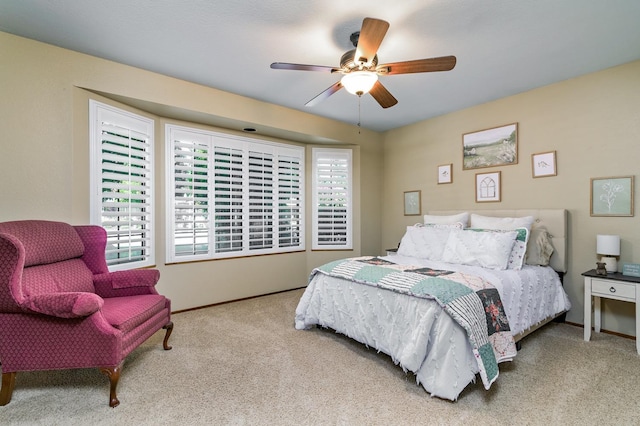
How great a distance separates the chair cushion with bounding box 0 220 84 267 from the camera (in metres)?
2.11

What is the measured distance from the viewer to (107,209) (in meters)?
3.08

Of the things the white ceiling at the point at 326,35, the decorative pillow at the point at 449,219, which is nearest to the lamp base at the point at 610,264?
the decorative pillow at the point at 449,219

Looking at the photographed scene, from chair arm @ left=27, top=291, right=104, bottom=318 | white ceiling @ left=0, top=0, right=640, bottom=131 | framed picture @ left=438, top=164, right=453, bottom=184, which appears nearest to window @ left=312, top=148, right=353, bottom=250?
framed picture @ left=438, top=164, right=453, bottom=184

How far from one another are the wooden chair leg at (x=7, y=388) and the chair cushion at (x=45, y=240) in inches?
28.2

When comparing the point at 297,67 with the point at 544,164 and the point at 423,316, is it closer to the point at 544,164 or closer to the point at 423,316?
the point at 423,316

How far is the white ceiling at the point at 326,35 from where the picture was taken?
216cm

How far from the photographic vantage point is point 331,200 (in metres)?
5.00

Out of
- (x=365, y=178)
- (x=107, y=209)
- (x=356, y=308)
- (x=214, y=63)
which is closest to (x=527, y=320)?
(x=356, y=308)

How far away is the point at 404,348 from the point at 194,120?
3.48m

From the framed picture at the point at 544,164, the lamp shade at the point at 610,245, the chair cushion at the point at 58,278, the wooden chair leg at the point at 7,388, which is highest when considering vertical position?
the framed picture at the point at 544,164

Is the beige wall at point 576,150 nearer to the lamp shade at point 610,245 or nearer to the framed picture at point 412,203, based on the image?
the lamp shade at point 610,245

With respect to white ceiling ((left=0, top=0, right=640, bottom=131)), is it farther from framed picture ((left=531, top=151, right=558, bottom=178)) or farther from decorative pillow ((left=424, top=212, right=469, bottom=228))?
decorative pillow ((left=424, top=212, right=469, bottom=228))

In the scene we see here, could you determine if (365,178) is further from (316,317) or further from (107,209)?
(107,209)

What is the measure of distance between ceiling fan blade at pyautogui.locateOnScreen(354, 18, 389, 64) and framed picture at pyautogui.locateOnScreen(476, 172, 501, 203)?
105 inches
